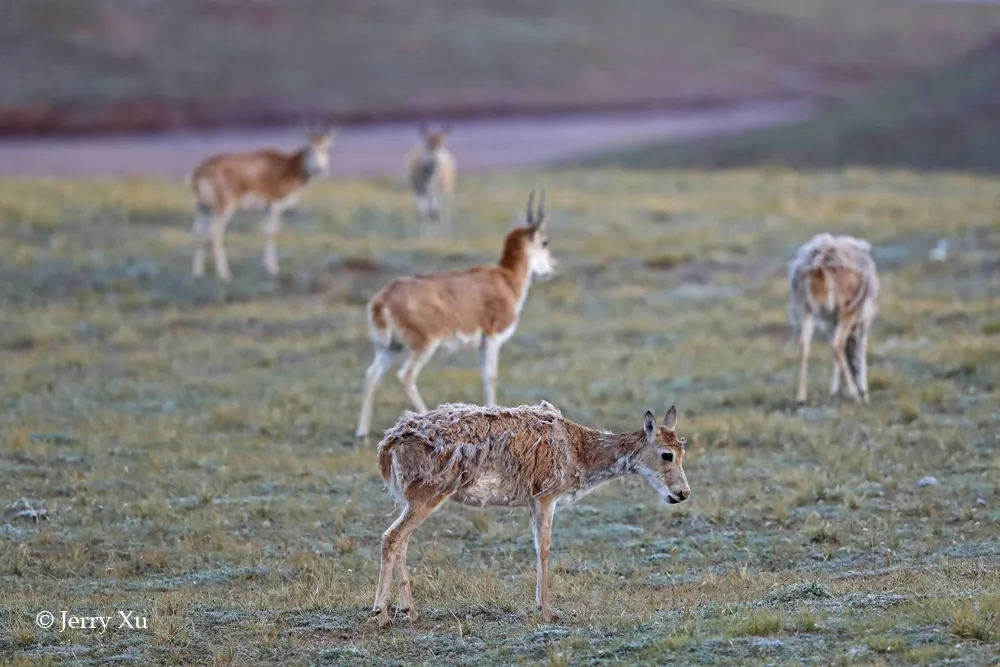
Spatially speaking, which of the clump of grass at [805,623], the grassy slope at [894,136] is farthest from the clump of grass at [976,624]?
the grassy slope at [894,136]

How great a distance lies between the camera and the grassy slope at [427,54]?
6081 cm

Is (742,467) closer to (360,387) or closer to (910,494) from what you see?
(910,494)

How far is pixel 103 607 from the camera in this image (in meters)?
10.1

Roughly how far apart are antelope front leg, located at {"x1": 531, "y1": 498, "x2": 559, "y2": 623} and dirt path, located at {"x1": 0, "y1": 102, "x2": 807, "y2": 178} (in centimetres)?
3275

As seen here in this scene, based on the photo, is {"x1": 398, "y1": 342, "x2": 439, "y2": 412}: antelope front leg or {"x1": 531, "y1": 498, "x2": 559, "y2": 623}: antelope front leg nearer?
{"x1": 531, "y1": 498, "x2": 559, "y2": 623}: antelope front leg

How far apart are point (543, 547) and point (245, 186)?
17253mm

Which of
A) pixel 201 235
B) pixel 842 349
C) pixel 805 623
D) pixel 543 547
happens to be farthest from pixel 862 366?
pixel 201 235

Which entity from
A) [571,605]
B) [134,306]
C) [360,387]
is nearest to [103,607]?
[571,605]

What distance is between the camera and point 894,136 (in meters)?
47.4

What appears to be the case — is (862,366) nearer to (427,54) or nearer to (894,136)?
(894,136)

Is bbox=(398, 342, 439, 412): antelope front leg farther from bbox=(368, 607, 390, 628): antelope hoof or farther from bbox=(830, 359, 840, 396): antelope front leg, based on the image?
bbox=(368, 607, 390, 628): antelope hoof

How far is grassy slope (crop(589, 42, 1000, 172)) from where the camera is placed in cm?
4506

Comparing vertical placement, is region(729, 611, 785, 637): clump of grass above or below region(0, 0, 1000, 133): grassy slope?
below

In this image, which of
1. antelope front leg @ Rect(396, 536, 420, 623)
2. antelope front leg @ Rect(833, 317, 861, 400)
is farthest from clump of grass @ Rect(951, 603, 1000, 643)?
antelope front leg @ Rect(833, 317, 861, 400)
